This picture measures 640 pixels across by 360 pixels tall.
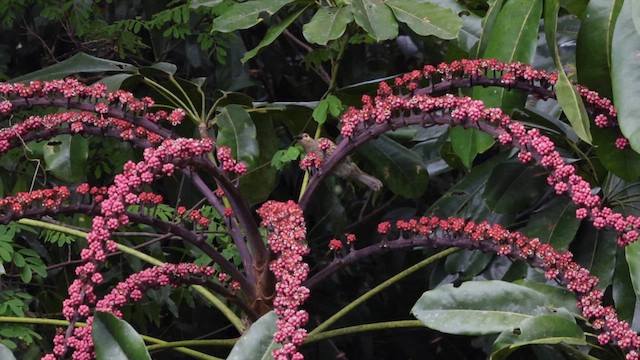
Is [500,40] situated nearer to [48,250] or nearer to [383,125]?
[383,125]

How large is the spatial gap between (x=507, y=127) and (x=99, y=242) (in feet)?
1.62

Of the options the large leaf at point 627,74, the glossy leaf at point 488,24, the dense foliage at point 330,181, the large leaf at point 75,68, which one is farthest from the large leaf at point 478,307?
the large leaf at point 75,68

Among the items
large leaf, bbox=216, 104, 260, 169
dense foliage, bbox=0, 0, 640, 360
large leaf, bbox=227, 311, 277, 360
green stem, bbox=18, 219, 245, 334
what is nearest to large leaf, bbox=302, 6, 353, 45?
dense foliage, bbox=0, 0, 640, 360

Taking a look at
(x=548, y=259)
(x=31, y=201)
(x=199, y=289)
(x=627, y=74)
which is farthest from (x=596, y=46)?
(x=31, y=201)

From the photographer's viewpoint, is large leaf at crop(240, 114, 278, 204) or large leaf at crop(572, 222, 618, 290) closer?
large leaf at crop(572, 222, 618, 290)

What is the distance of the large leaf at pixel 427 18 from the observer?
4.68 ft

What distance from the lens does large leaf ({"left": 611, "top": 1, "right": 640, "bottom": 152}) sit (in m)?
1.12

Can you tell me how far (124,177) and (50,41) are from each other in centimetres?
142

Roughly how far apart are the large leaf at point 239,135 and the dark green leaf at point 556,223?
48 centimetres

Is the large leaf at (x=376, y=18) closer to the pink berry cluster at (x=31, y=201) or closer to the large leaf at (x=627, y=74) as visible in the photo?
the large leaf at (x=627, y=74)

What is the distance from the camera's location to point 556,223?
1449 millimetres

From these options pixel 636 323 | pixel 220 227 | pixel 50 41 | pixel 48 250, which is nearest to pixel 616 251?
pixel 636 323

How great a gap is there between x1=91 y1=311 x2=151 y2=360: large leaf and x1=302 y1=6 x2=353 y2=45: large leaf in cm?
61

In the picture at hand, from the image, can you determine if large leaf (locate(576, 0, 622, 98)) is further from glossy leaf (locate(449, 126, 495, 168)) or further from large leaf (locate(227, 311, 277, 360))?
large leaf (locate(227, 311, 277, 360))
